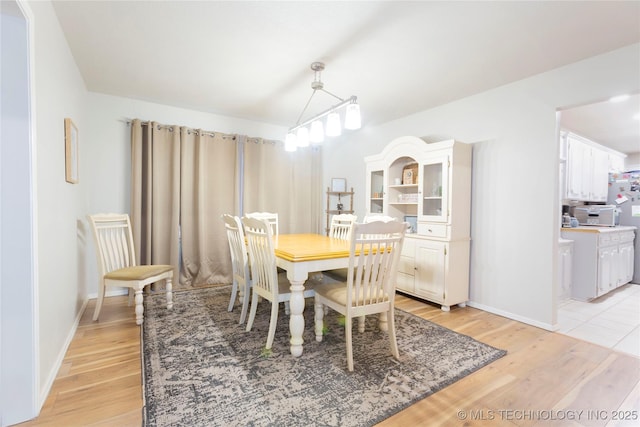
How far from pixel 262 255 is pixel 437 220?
1870mm

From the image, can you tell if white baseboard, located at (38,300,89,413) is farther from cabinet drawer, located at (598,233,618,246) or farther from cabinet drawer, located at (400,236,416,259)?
cabinet drawer, located at (598,233,618,246)

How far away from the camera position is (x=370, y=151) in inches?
171

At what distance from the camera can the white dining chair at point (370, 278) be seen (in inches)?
72.1

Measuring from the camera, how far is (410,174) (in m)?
3.60

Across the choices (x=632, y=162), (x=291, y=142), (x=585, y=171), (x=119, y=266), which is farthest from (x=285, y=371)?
(x=632, y=162)

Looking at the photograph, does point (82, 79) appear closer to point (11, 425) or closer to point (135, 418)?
point (11, 425)

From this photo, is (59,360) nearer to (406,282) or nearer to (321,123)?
(321,123)

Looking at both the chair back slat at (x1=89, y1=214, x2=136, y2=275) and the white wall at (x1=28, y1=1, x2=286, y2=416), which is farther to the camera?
the chair back slat at (x1=89, y1=214, x2=136, y2=275)

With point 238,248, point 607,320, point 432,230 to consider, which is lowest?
point 607,320

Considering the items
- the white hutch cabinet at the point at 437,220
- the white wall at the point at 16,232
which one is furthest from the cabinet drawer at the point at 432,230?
the white wall at the point at 16,232

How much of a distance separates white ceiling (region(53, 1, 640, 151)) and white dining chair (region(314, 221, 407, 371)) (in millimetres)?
1311

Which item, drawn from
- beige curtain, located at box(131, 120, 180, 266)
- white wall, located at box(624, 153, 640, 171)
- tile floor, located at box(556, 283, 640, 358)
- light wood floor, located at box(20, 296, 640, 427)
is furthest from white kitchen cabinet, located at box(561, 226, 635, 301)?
beige curtain, located at box(131, 120, 180, 266)

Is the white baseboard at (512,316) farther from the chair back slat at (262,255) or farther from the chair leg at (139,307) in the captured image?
the chair leg at (139,307)

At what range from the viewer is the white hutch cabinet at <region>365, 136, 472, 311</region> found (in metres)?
2.95
